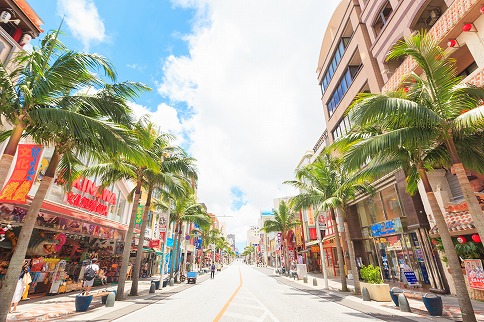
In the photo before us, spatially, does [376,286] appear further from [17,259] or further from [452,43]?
[17,259]

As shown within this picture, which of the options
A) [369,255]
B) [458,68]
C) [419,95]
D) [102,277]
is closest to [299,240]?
[369,255]

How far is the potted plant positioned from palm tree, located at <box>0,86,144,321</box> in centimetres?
1382

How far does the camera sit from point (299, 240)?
49.3 m

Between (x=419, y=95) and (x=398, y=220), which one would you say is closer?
(x=419, y=95)

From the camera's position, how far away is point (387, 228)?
777 inches

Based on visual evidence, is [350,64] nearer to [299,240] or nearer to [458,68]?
[458,68]

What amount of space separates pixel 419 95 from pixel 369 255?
65.1 feet

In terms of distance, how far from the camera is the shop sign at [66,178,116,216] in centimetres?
1719

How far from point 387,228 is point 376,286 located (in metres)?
7.90

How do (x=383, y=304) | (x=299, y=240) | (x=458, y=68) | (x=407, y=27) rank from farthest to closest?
(x=299, y=240) < (x=407, y=27) < (x=458, y=68) < (x=383, y=304)

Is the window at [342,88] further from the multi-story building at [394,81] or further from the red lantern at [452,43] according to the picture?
the red lantern at [452,43]

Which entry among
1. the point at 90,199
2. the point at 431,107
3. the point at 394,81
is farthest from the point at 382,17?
the point at 90,199

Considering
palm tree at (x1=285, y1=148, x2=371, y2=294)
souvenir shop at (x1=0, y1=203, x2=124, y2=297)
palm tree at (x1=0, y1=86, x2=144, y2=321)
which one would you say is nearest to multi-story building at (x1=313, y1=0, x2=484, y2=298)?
palm tree at (x1=285, y1=148, x2=371, y2=294)

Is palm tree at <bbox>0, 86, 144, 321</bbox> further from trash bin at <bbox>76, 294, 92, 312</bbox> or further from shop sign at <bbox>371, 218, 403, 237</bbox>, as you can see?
shop sign at <bbox>371, 218, 403, 237</bbox>
